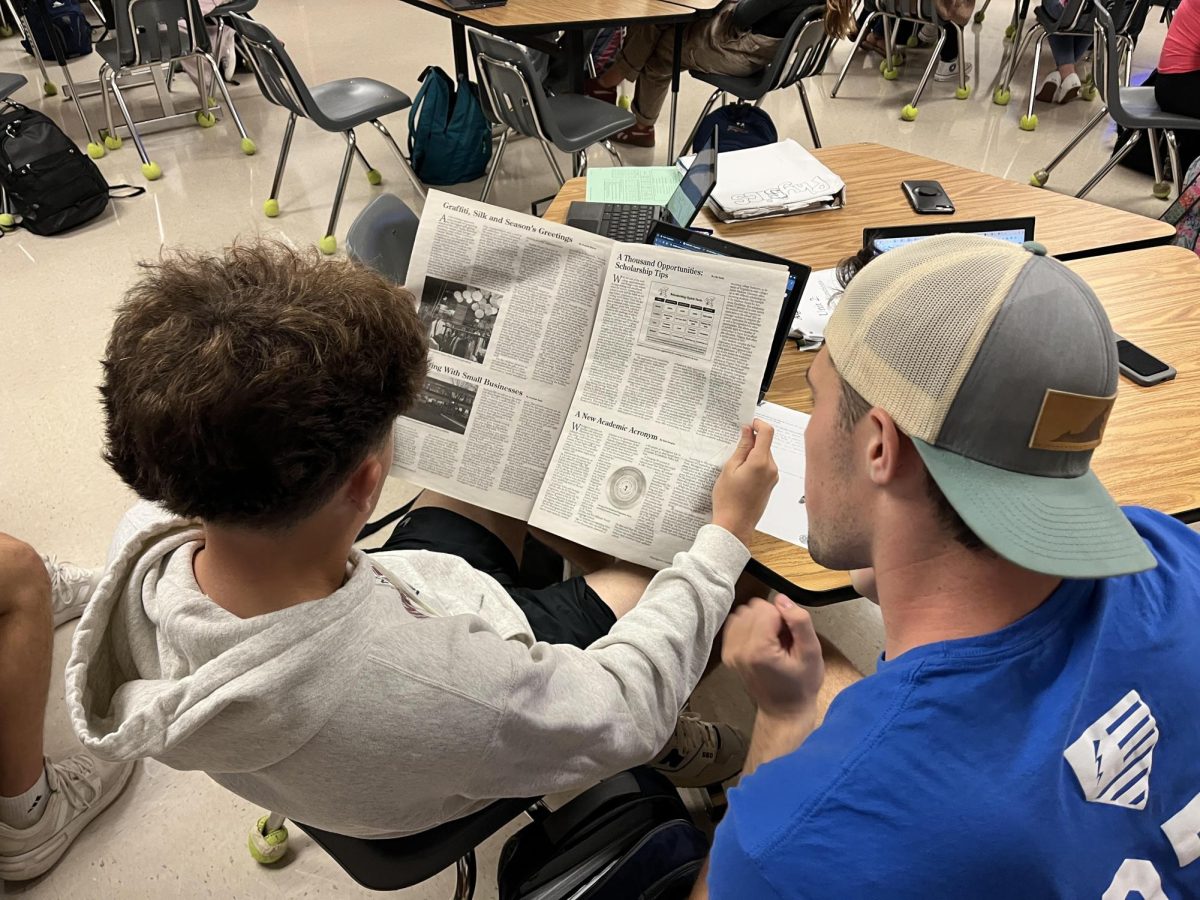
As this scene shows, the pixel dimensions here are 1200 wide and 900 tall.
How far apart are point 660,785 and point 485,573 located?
381mm

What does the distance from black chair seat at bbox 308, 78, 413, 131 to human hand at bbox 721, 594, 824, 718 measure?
2472 mm

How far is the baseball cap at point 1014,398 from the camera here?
0.69 meters

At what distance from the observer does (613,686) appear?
910 millimetres

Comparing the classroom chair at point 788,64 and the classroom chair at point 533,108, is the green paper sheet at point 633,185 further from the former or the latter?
the classroom chair at point 788,64

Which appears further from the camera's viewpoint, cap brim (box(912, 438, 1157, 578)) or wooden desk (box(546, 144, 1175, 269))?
wooden desk (box(546, 144, 1175, 269))

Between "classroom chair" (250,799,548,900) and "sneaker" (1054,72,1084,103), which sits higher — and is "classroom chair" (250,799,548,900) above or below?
below

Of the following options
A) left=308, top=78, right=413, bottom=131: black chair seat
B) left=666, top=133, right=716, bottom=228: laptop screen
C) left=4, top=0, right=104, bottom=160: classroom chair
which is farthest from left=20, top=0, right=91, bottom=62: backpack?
left=666, top=133, right=716, bottom=228: laptop screen

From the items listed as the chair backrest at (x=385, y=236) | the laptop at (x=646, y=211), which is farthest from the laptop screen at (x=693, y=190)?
the chair backrest at (x=385, y=236)

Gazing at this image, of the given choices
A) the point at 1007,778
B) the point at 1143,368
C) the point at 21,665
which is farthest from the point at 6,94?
the point at 1007,778

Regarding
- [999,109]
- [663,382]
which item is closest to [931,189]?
[663,382]

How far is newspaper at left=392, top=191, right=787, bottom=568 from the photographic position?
3.71ft

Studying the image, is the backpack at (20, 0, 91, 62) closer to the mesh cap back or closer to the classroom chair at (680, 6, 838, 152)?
the classroom chair at (680, 6, 838, 152)

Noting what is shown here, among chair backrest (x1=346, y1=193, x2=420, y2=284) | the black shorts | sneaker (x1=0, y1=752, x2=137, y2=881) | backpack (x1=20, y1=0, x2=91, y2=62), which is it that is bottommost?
sneaker (x1=0, y1=752, x2=137, y2=881)

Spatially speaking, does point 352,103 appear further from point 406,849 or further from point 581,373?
point 406,849
